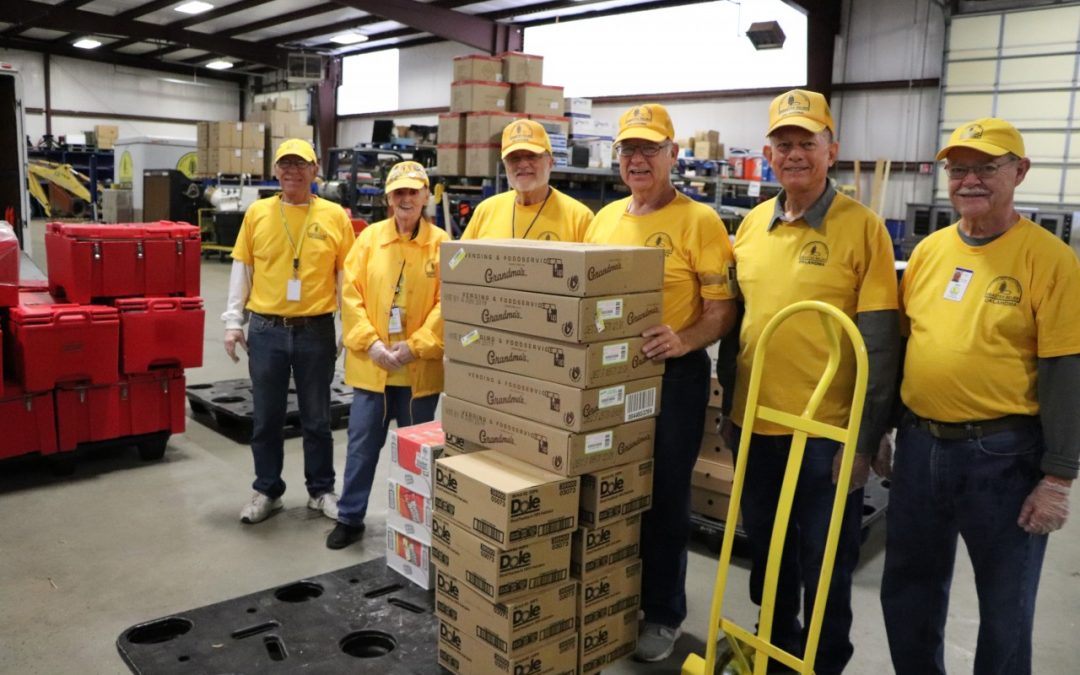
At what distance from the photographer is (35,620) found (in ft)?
10.0

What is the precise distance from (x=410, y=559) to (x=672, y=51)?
13537 millimetres

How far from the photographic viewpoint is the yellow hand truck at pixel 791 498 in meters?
1.83

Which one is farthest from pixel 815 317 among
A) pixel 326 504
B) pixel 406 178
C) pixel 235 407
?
pixel 235 407

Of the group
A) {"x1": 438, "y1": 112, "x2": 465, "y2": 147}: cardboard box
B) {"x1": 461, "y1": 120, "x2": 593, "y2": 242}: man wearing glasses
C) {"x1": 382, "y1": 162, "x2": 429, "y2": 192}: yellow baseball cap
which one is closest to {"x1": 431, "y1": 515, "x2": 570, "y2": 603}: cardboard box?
{"x1": 461, "y1": 120, "x2": 593, "y2": 242}: man wearing glasses

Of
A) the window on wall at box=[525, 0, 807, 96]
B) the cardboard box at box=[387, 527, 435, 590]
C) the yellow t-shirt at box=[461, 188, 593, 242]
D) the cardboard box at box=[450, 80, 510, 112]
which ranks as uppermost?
the window on wall at box=[525, 0, 807, 96]

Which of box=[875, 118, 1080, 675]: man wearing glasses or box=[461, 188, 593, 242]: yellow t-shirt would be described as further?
box=[461, 188, 593, 242]: yellow t-shirt

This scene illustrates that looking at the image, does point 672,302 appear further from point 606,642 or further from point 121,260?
point 121,260

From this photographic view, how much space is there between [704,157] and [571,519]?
11.3 m

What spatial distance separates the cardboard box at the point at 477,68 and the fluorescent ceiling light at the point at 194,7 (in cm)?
1099

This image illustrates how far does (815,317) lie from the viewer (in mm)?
2309

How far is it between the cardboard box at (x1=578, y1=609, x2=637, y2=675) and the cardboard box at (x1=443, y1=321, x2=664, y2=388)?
2.62 ft

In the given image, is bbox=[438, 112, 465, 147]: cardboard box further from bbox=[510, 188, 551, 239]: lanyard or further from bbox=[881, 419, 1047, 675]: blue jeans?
bbox=[881, 419, 1047, 675]: blue jeans

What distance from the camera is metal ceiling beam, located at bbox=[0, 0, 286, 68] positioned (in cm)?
1659

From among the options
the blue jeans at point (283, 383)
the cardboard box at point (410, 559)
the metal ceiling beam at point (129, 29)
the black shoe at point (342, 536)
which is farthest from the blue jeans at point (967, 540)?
the metal ceiling beam at point (129, 29)
